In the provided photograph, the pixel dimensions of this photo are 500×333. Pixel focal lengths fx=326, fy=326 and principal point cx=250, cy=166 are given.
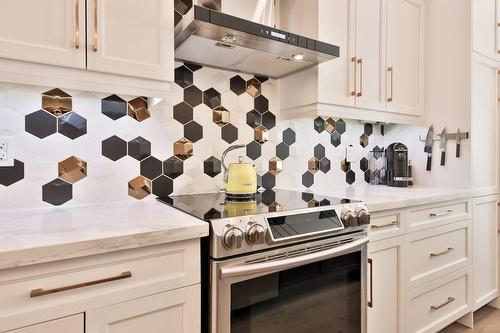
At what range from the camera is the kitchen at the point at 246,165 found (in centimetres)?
101

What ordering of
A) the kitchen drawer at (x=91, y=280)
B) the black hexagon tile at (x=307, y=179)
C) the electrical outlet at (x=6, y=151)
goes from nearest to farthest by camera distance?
the kitchen drawer at (x=91, y=280) < the electrical outlet at (x=6, y=151) < the black hexagon tile at (x=307, y=179)

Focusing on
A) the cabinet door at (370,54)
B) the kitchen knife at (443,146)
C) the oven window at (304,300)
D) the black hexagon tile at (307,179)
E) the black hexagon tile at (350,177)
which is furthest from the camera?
the black hexagon tile at (350,177)

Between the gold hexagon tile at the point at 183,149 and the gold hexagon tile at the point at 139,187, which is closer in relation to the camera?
the gold hexagon tile at the point at 139,187

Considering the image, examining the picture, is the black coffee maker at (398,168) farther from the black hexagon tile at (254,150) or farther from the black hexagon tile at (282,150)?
the black hexagon tile at (254,150)

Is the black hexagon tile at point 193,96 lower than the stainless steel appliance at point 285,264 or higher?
higher

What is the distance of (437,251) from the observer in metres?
1.98

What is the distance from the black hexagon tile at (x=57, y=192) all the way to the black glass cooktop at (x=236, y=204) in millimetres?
416

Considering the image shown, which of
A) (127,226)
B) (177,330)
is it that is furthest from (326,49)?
(177,330)

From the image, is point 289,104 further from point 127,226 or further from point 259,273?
point 127,226

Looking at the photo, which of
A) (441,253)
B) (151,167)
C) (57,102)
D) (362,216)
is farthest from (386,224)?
(57,102)

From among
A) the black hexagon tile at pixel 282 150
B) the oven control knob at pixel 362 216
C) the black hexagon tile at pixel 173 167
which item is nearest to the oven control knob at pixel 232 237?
the oven control knob at pixel 362 216

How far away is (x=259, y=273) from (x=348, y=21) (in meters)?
1.56

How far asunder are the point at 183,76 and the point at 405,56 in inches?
61.4

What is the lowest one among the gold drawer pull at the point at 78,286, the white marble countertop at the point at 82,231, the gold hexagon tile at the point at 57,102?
the gold drawer pull at the point at 78,286
